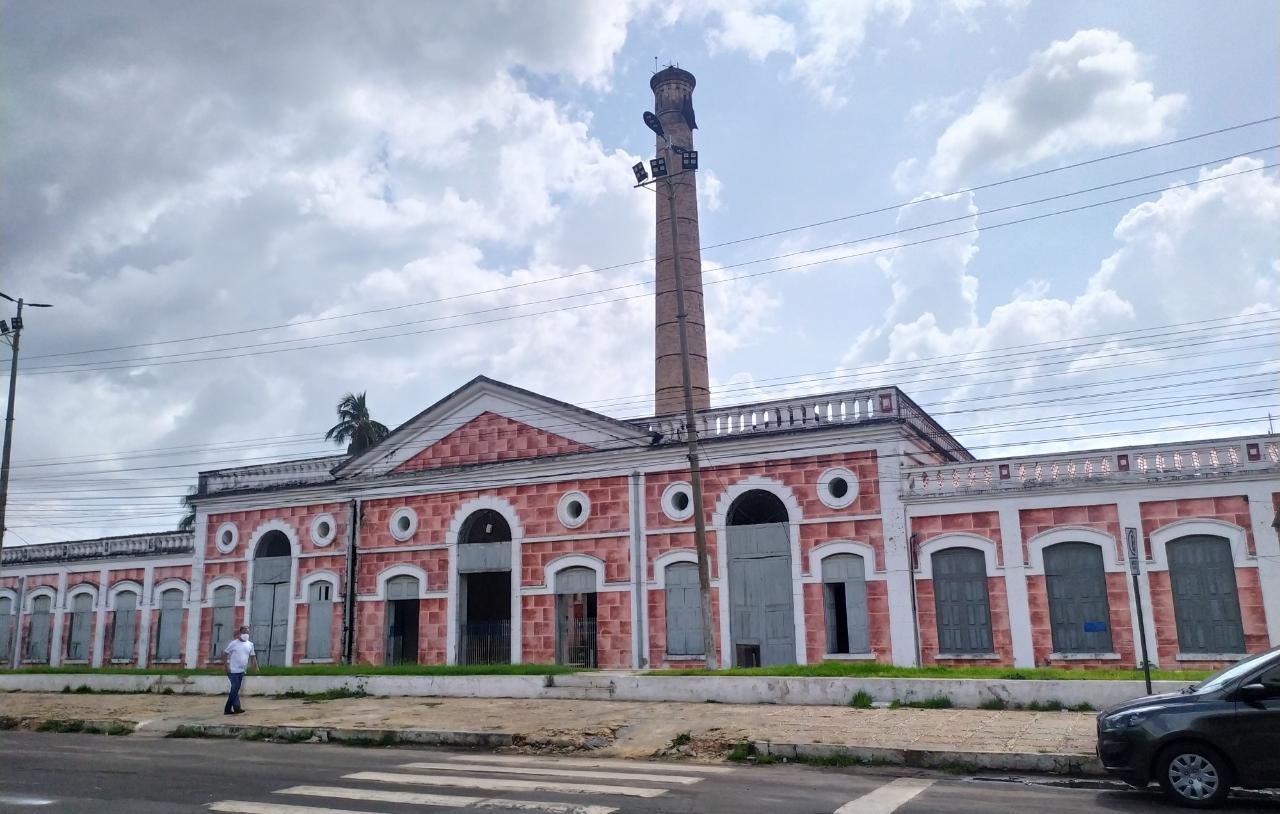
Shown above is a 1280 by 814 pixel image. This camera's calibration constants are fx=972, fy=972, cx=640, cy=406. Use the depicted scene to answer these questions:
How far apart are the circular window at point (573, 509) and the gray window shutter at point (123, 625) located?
1643 cm

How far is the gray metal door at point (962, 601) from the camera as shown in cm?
2012

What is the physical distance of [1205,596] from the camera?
729 inches

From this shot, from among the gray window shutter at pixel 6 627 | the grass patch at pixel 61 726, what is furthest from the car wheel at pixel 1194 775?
the gray window shutter at pixel 6 627

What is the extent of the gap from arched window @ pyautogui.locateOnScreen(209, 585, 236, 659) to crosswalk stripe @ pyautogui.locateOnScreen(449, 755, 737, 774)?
63.0ft

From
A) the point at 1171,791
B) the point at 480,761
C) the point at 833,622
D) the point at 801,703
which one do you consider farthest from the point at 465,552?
the point at 1171,791

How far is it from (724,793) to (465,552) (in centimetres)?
1757

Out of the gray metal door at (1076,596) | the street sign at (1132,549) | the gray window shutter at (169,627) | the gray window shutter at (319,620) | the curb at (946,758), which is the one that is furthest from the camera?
the gray window shutter at (169,627)

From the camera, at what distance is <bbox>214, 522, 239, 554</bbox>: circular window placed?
29.3 meters

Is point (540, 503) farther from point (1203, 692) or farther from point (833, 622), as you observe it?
point (1203, 692)

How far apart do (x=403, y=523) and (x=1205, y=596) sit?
19.2 meters

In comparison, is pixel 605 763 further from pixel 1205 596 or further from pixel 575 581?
pixel 1205 596

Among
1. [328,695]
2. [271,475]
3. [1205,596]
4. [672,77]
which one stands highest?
[672,77]

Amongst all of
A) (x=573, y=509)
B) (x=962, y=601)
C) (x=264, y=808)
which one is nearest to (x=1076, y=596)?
(x=962, y=601)

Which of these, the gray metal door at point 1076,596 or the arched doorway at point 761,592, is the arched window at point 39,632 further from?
the gray metal door at point 1076,596
